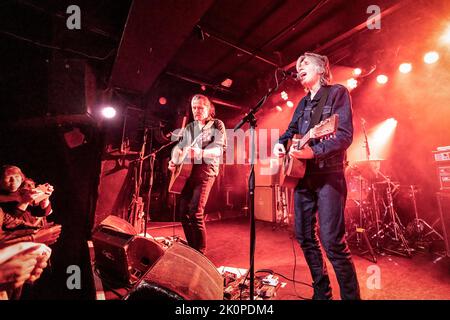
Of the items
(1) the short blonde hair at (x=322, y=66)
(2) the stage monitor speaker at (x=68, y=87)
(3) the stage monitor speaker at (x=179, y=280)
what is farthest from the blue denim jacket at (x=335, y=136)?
(2) the stage monitor speaker at (x=68, y=87)

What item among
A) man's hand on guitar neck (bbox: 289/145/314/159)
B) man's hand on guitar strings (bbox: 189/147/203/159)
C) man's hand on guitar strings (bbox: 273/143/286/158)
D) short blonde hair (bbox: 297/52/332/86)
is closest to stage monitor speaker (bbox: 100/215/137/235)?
man's hand on guitar strings (bbox: 189/147/203/159)

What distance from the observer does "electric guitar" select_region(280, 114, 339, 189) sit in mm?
1730

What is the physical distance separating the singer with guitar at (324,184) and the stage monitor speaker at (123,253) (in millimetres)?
1745

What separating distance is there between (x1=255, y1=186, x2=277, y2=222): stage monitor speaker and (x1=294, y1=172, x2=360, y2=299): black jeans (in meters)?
5.09

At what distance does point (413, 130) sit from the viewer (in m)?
5.93

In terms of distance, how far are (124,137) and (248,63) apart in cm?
418

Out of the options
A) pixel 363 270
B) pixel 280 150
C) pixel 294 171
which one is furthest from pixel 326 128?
pixel 363 270

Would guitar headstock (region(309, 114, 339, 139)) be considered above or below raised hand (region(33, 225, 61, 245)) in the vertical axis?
above

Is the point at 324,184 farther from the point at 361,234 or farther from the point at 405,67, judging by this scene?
the point at 405,67

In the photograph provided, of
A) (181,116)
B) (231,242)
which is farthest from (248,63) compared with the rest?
(231,242)

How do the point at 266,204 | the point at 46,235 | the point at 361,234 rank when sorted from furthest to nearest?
the point at 266,204, the point at 361,234, the point at 46,235

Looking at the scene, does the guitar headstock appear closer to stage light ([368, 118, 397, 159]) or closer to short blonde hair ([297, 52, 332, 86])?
short blonde hair ([297, 52, 332, 86])

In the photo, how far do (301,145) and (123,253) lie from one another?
223 cm

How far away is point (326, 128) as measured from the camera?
1.76m
